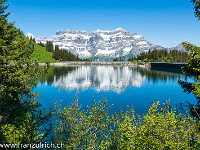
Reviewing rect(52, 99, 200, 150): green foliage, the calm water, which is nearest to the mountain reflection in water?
the calm water

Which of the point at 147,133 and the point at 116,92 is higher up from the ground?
the point at 147,133


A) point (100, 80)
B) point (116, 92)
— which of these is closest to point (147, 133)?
point (116, 92)

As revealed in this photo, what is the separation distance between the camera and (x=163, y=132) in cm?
1242

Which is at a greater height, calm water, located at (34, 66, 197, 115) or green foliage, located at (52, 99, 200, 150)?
green foliage, located at (52, 99, 200, 150)

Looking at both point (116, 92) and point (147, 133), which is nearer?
point (147, 133)

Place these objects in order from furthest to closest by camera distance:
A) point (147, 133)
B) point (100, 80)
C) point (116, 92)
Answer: point (100, 80) < point (116, 92) < point (147, 133)

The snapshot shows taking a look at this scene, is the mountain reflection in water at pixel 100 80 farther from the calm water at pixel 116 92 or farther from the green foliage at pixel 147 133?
the green foliage at pixel 147 133

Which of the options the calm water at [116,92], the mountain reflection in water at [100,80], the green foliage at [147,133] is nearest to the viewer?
the green foliage at [147,133]

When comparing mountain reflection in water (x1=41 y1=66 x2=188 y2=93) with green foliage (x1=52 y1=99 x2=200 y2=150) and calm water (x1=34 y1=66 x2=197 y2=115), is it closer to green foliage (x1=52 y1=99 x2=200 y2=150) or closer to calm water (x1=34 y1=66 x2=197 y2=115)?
calm water (x1=34 y1=66 x2=197 y2=115)

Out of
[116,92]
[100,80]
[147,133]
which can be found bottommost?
[116,92]

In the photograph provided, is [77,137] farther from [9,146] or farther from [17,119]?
[17,119]

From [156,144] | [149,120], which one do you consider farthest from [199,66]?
[156,144]

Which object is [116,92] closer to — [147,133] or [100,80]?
[100,80]

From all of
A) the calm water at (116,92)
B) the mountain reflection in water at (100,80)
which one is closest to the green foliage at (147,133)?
the calm water at (116,92)
